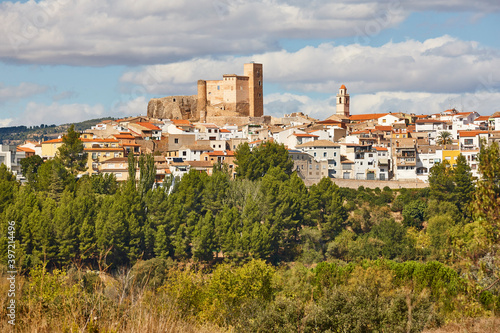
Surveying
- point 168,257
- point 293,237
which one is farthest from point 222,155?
point 168,257

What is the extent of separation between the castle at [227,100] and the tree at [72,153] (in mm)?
25831

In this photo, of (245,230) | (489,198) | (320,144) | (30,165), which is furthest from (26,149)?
(489,198)

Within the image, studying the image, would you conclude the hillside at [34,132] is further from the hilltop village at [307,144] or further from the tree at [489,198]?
the tree at [489,198]

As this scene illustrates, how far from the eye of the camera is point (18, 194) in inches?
1548

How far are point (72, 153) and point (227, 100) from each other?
29357 millimetres

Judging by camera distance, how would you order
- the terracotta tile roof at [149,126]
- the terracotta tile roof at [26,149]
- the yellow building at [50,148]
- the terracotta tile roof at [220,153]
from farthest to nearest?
the terracotta tile roof at [149,126] < the terracotta tile roof at [26,149] < the yellow building at [50,148] < the terracotta tile roof at [220,153]

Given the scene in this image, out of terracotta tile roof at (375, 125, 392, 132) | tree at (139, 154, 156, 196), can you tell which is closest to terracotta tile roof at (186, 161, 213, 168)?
tree at (139, 154, 156, 196)

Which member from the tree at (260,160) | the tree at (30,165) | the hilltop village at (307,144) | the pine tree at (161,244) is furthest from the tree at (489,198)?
the tree at (30,165)

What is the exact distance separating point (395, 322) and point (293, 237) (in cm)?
3071

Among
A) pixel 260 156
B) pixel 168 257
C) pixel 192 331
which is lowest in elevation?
pixel 168 257

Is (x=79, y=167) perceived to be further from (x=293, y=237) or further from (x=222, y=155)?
(x=293, y=237)

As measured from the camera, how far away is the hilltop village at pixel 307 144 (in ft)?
176

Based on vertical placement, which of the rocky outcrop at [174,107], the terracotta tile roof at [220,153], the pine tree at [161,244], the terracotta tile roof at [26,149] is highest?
the rocky outcrop at [174,107]

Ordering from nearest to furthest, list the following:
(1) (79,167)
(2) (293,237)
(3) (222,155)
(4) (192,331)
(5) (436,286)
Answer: (4) (192,331), (5) (436,286), (2) (293,237), (1) (79,167), (3) (222,155)
